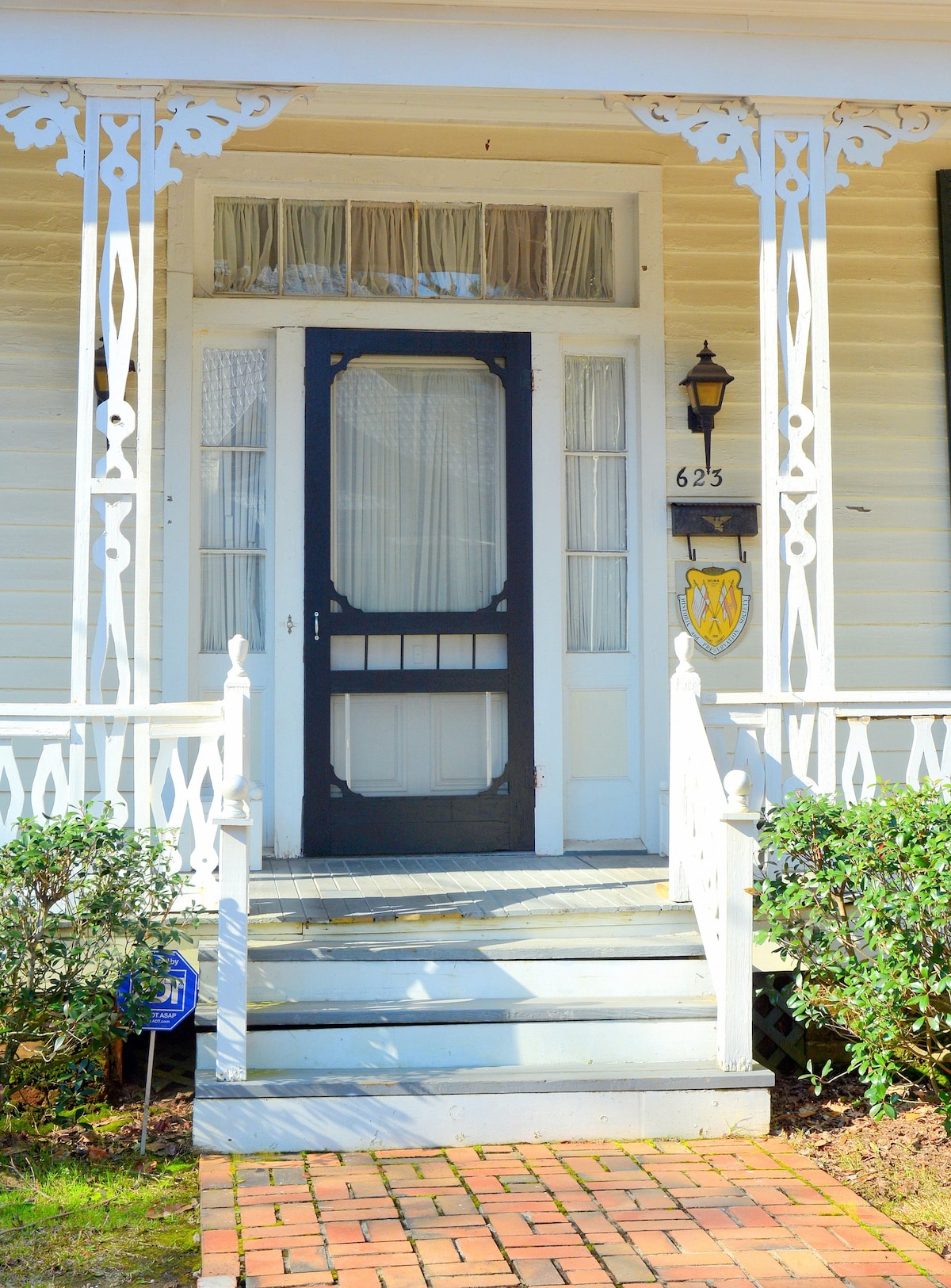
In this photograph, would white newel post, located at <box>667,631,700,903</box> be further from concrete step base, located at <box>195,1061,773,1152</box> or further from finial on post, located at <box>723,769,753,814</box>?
concrete step base, located at <box>195,1061,773,1152</box>

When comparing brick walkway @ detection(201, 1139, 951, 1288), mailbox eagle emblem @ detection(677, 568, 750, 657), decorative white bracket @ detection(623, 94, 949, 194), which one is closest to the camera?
brick walkway @ detection(201, 1139, 951, 1288)

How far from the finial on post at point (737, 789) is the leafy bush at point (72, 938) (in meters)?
1.83

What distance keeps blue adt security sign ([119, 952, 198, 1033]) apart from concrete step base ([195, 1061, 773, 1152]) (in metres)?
0.24

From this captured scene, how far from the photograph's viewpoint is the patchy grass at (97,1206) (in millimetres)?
3246

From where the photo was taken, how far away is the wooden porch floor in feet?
15.5

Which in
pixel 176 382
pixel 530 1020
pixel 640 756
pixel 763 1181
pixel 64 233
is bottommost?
pixel 763 1181

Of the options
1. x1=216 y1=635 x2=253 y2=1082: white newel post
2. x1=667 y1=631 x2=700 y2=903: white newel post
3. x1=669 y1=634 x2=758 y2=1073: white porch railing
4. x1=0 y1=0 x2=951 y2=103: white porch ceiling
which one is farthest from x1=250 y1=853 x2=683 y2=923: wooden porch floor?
x1=0 y1=0 x2=951 y2=103: white porch ceiling

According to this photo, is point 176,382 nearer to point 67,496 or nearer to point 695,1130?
point 67,496

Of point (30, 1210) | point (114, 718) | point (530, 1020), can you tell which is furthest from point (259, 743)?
point (30, 1210)

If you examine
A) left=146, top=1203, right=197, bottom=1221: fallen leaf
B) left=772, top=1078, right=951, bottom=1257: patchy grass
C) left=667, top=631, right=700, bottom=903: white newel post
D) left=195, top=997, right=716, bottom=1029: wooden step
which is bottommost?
left=772, top=1078, right=951, bottom=1257: patchy grass

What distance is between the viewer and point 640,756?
6121 millimetres

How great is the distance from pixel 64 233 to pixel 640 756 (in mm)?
3565

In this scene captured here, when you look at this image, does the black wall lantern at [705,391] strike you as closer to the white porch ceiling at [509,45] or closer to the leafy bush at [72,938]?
the white porch ceiling at [509,45]

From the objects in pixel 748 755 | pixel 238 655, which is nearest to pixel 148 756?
pixel 238 655
